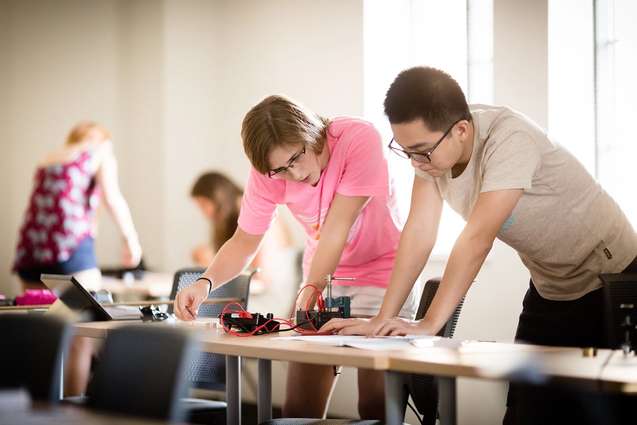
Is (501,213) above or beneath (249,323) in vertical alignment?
above

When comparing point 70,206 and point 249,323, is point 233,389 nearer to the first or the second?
point 249,323

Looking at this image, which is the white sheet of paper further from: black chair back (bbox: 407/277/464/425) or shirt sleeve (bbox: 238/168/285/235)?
shirt sleeve (bbox: 238/168/285/235)

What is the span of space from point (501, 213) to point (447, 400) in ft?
1.61

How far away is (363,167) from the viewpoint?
9.09 ft

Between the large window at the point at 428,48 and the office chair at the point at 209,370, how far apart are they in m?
1.14

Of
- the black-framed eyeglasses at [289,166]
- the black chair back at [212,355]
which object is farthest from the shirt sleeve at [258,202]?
the black chair back at [212,355]

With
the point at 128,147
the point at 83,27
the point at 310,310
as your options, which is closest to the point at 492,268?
the point at 310,310

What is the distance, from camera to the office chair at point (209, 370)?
355 cm

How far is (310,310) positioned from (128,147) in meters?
4.45

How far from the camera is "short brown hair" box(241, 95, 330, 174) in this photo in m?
2.63

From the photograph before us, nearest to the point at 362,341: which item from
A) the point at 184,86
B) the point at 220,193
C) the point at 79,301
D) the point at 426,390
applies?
the point at 426,390

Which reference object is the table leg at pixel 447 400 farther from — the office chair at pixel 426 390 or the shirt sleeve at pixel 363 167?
the shirt sleeve at pixel 363 167

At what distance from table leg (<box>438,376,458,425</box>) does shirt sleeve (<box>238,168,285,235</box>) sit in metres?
1.06

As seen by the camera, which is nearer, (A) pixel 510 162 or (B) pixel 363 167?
(A) pixel 510 162
